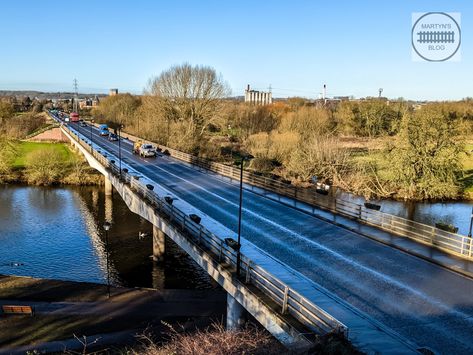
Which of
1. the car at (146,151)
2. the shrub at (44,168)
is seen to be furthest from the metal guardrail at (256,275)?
the shrub at (44,168)

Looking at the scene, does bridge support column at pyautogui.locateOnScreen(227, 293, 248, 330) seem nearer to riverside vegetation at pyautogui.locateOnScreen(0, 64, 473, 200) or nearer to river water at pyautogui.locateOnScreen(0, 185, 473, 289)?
river water at pyautogui.locateOnScreen(0, 185, 473, 289)

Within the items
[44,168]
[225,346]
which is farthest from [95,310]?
[44,168]

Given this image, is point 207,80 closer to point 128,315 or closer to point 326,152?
point 326,152

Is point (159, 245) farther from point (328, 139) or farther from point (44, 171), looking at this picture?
point (44, 171)

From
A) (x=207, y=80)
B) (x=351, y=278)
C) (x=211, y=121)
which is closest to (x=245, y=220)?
(x=351, y=278)

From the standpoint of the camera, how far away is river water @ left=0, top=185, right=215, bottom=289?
102ft

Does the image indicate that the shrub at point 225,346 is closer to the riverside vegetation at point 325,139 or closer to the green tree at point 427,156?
the riverside vegetation at point 325,139

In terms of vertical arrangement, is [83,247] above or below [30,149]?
below

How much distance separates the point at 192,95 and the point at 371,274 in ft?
200

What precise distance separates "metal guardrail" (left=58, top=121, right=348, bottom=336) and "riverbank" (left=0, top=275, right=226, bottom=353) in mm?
3421

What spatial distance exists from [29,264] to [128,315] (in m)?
12.6

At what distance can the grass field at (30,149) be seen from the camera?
75.7m

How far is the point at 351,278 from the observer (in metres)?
17.5

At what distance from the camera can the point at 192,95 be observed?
7469 cm
